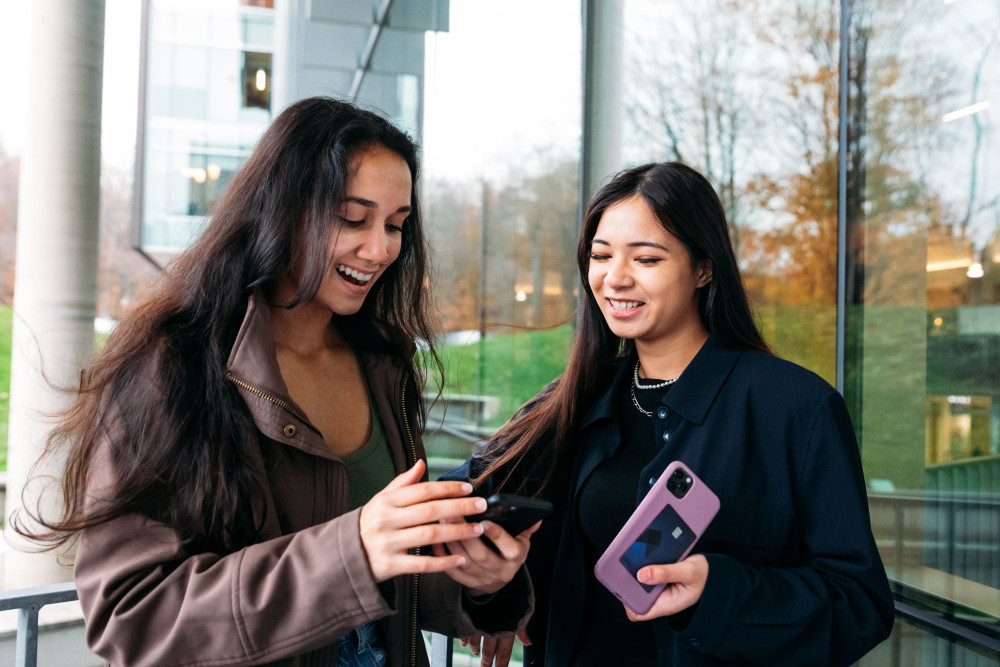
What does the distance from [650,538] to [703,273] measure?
0.70m

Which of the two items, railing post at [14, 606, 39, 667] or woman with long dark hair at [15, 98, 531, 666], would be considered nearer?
woman with long dark hair at [15, 98, 531, 666]

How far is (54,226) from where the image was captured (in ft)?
11.8

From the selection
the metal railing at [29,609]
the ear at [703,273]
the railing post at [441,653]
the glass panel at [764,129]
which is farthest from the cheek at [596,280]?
the glass panel at [764,129]

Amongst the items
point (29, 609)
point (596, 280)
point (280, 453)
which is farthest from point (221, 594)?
point (596, 280)

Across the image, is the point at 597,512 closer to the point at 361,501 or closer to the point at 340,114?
the point at 361,501

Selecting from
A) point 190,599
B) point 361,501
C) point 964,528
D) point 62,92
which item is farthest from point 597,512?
point 62,92

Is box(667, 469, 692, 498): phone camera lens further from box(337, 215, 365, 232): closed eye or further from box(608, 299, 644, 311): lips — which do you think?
box(337, 215, 365, 232): closed eye

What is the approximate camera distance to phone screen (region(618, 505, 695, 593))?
140 centimetres

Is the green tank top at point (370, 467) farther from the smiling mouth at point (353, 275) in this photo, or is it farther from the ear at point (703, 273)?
the ear at point (703, 273)

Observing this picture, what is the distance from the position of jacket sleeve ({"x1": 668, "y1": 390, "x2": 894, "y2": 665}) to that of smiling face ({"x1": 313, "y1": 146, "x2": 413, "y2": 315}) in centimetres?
82

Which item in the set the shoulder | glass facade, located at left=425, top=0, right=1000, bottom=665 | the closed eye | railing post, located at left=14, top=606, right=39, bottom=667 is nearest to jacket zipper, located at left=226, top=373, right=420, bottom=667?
the closed eye

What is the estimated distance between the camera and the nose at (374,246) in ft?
4.56

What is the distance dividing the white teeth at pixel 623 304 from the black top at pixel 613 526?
0.68 ft

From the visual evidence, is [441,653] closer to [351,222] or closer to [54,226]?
[351,222]
